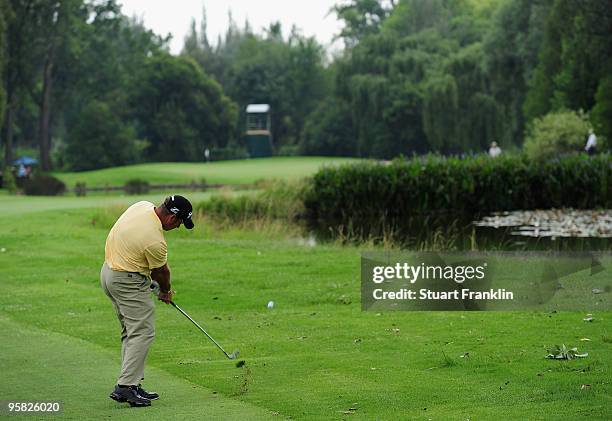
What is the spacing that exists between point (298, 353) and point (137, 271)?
2.81m

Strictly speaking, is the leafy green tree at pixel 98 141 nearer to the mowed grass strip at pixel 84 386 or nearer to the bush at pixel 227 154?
the bush at pixel 227 154

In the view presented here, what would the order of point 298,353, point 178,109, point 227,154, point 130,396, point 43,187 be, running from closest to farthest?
point 130,396, point 298,353, point 43,187, point 178,109, point 227,154

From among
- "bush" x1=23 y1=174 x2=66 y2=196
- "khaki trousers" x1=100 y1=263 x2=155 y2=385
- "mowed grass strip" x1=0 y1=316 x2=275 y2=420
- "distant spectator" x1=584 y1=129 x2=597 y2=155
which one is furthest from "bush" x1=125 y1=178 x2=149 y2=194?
"khaki trousers" x1=100 y1=263 x2=155 y2=385

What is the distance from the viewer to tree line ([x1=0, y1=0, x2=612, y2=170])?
57.7m

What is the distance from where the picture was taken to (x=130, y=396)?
8.76 metres

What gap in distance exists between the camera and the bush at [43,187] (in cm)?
4816

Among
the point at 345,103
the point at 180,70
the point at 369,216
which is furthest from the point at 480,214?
the point at 180,70

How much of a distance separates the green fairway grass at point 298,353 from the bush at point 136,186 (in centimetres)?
3447

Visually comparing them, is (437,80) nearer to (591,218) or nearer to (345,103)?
(345,103)

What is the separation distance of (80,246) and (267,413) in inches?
580

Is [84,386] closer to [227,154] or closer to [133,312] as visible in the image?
[133,312]

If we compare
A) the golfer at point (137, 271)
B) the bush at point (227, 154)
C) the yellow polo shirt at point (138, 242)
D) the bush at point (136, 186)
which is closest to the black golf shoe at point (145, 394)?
the golfer at point (137, 271)

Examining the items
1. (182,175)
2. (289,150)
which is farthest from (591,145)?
(289,150)

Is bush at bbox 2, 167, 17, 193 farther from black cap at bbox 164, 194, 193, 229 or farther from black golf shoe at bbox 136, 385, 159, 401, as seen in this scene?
black cap at bbox 164, 194, 193, 229
